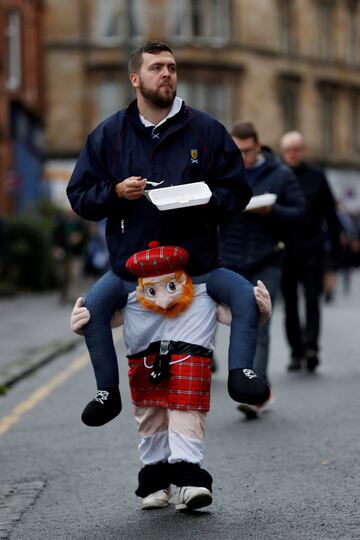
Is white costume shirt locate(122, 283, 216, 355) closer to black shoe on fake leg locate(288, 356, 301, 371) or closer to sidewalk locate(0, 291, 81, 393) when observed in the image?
sidewalk locate(0, 291, 81, 393)

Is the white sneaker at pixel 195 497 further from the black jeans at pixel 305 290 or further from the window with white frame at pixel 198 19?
the window with white frame at pixel 198 19

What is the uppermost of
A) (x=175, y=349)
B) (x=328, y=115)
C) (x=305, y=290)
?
(x=175, y=349)

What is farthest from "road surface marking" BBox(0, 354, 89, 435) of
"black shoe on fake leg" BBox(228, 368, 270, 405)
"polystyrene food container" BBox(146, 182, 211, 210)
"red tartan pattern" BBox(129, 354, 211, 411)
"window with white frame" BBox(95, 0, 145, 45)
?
"window with white frame" BBox(95, 0, 145, 45)

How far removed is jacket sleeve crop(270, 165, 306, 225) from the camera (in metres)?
9.39

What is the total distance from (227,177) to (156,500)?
58.2 inches

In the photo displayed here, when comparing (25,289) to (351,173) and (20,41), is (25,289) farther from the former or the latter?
(351,173)

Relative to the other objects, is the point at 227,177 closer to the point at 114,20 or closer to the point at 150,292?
the point at 150,292

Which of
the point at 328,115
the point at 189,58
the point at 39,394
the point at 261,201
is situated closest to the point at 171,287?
the point at 261,201

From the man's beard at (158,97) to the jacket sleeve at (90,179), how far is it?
0.27 meters

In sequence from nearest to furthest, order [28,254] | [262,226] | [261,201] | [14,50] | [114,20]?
[261,201], [262,226], [28,254], [14,50], [114,20]

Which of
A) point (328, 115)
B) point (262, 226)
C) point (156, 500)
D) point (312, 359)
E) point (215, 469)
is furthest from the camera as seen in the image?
point (328, 115)

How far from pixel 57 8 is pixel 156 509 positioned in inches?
1862

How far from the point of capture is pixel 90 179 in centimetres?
620

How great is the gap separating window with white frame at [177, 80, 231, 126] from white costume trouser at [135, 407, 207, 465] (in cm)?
4643
